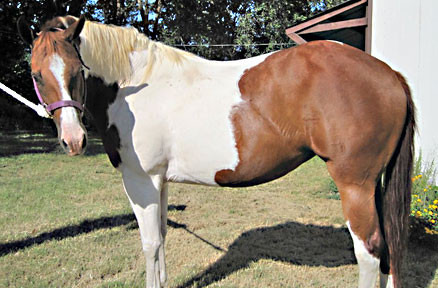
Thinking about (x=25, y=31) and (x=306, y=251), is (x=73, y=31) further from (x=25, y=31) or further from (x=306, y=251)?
(x=306, y=251)

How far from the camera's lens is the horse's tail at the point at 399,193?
2367 mm

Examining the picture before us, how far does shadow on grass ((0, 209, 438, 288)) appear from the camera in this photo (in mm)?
3359

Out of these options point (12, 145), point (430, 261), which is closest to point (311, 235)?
point (430, 261)

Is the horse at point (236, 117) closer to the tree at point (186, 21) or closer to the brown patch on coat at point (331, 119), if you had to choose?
the brown patch on coat at point (331, 119)

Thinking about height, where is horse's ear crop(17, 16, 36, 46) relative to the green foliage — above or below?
above

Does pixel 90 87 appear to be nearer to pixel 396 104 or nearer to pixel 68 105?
pixel 68 105

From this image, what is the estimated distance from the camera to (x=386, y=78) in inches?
88.5

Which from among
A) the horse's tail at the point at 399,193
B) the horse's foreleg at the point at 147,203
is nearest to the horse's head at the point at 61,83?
the horse's foreleg at the point at 147,203

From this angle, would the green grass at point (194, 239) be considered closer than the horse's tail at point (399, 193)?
No

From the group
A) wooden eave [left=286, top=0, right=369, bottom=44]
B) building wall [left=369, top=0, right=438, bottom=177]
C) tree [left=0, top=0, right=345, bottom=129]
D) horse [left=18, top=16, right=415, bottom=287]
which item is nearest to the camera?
horse [left=18, top=16, right=415, bottom=287]

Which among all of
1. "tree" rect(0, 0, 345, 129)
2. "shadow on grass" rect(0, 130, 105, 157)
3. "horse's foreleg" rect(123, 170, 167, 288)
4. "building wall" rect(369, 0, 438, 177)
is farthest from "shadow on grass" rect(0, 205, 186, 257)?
"tree" rect(0, 0, 345, 129)

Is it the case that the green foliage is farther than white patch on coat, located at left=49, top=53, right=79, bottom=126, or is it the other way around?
the green foliage

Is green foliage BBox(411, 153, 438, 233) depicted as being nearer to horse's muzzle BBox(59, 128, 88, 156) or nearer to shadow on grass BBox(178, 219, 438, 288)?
shadow on grass BBox(178, 219, 438, 288)

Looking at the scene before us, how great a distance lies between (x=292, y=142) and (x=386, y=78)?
73 cm
